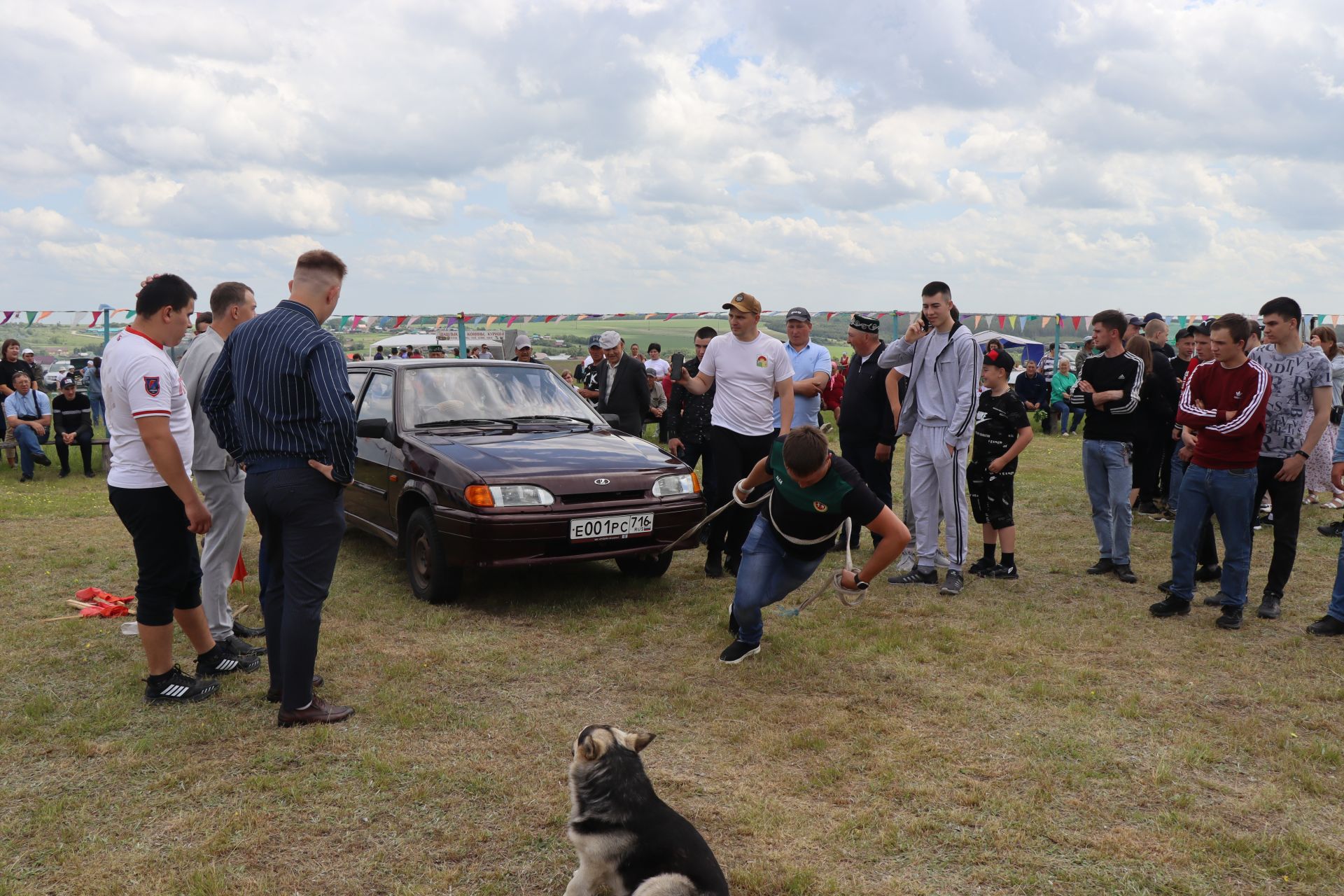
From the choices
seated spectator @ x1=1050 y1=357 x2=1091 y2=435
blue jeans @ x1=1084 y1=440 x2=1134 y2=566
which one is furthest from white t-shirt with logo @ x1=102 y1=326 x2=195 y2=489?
seated spectator @ x1=1050 y1=357 x2=1091 y2=435

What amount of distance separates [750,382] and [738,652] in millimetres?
2128

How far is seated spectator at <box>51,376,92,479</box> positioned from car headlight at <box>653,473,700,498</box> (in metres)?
10.4

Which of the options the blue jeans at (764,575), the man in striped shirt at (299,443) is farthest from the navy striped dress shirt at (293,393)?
the blue jeans at (764,575)

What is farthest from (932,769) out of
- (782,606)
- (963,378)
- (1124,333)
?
(1124,333)

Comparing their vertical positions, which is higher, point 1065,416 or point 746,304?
point 746,304

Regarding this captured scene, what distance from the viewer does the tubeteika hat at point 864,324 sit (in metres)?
6.94

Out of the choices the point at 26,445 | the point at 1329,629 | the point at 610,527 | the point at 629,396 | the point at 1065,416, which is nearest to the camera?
the point at 1329,629

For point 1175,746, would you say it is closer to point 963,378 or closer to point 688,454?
point 963,378

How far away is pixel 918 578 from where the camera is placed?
250 inches

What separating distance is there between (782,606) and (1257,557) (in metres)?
4.40

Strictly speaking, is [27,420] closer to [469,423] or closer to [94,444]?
[94,444]

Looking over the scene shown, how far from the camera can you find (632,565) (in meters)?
6.46

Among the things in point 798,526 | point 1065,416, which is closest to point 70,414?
point 798,526

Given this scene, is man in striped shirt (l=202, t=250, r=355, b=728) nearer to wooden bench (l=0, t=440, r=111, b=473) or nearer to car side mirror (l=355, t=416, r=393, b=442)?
car side mirror (l=355, t=416, r=393, b=442)
